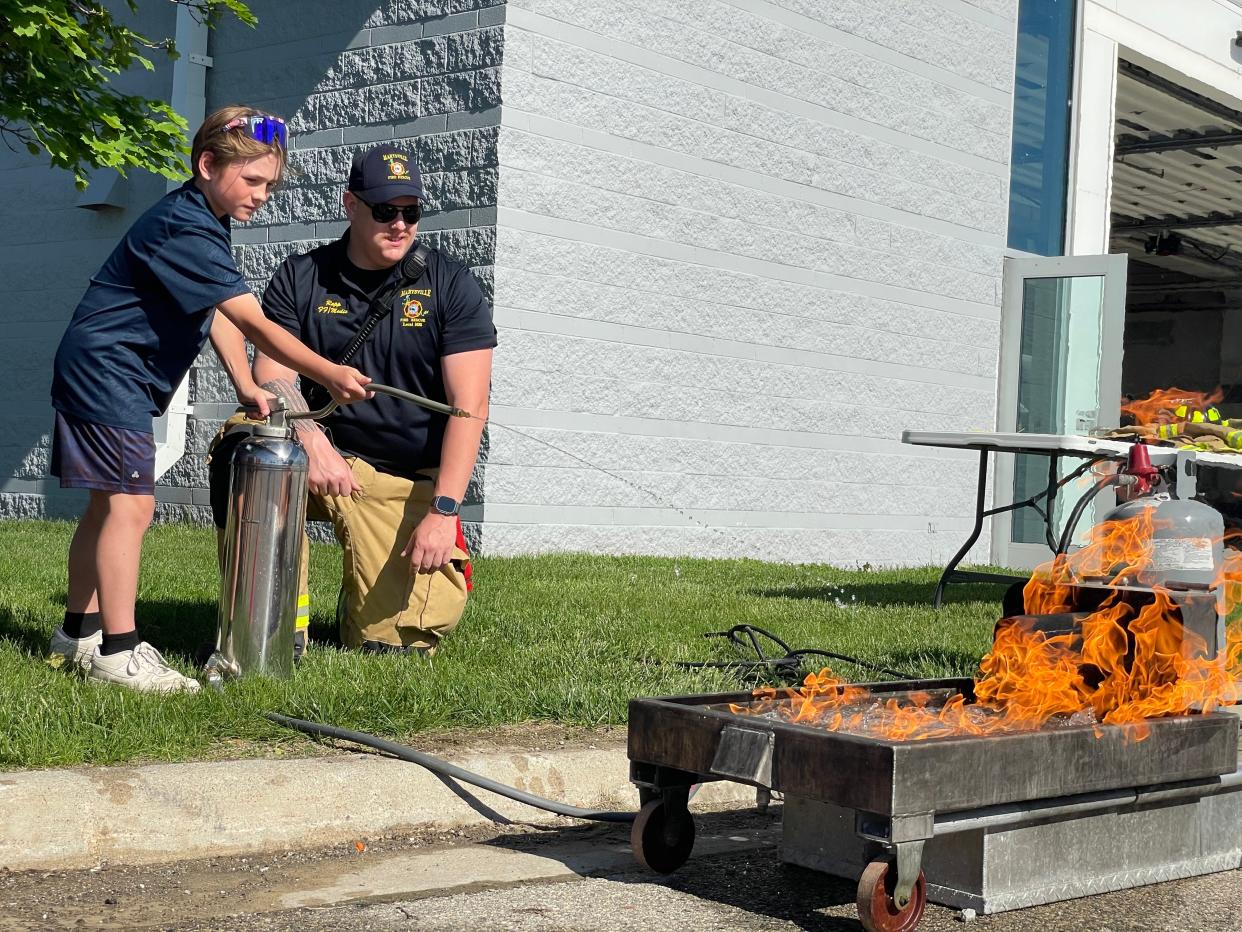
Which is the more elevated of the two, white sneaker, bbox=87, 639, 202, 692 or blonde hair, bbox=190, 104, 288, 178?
blonde hair, bbox=190, 104, 288, 178

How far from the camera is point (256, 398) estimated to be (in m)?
4.84

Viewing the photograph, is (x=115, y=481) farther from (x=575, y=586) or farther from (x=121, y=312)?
(x=575, y=586)

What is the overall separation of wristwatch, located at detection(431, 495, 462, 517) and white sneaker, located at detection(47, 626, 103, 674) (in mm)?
1178

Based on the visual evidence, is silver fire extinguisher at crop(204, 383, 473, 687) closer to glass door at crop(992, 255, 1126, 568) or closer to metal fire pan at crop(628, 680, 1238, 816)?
metal fire pan at crop(628, 680, 1238, 816)

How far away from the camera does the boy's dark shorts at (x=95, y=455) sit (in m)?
4.55

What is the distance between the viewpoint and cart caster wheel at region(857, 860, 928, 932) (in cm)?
303

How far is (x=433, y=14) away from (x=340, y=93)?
1.05 meters

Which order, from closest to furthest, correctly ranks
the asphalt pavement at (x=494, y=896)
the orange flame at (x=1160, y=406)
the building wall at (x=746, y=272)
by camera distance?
the asphalt pavement at (x=494, y=896) < the orange flame at (x=1160, y=406) < the building wall at (x=746, y=272)

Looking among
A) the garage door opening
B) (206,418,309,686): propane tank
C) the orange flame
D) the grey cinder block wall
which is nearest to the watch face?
(206,418,309,686): propane tank

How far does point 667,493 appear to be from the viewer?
454 inches

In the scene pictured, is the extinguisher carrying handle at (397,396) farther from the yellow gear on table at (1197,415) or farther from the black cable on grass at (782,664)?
the yellow gear on table at (1197,415)

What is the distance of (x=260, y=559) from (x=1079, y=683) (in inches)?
96.8

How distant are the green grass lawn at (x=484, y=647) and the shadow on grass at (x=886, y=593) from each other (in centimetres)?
3

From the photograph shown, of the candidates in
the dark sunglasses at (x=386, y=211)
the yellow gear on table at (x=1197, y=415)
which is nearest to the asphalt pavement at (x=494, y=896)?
the dark sunglasses at (x=386, y=211)
